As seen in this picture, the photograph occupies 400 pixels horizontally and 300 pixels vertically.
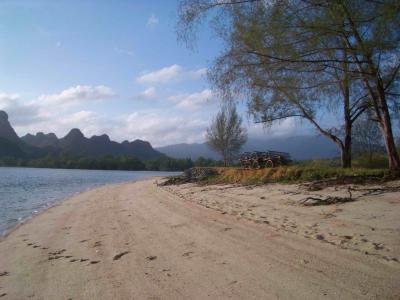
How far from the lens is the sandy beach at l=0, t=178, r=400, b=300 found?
4.73 meters

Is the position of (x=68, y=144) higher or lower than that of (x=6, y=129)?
lower

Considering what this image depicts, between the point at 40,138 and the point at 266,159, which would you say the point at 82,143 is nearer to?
the point at 40,138

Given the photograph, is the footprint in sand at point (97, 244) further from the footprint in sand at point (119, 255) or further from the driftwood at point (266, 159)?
the driftwood at point (266, 159)

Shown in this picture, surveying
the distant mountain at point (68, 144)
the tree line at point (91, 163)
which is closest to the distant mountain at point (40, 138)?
the distant mountain at point (68, 144)

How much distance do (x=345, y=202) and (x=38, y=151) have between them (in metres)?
156

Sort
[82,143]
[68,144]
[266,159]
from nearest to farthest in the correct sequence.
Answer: [266,159] → [68,144] → [82,143]

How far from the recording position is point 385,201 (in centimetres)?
842

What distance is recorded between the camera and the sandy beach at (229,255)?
4.73m

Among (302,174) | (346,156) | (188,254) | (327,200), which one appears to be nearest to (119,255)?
(188,254)

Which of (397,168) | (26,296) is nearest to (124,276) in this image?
(26,296)

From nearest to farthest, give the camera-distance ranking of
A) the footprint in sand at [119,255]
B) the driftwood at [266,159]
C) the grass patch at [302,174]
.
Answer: the footprint in sand at [119,255] → the grass patch at [302,174] → the driftwood at [266,159]

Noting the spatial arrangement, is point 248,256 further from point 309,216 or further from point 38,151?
point 38,151

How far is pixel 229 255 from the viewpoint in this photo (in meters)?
6.09

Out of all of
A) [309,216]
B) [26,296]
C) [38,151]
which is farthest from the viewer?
[38,151]
